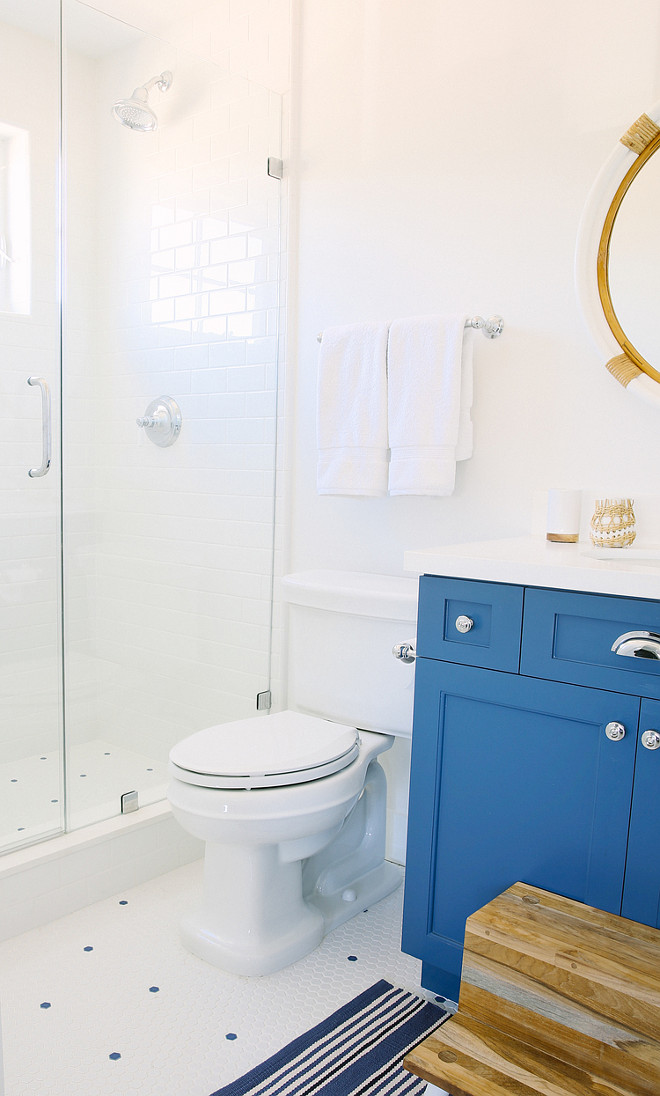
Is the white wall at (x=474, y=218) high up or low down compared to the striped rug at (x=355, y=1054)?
up

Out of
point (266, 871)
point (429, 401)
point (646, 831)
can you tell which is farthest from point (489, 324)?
point (266, 871)

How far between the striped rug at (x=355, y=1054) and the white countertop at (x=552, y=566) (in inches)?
32.7

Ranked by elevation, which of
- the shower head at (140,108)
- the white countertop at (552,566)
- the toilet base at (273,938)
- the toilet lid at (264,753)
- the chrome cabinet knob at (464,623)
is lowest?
the toilet base at (273,938)

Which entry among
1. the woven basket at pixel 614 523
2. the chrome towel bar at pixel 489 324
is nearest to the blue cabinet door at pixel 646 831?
the woven basket at pixel 614 523

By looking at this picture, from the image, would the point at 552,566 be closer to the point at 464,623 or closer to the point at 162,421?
the point at 464,623

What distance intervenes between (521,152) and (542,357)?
1.50 feet

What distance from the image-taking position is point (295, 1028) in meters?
1.48

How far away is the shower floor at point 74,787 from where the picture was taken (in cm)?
187

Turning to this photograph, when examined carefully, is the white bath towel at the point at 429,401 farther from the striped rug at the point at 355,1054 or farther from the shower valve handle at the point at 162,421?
the striped rug at the point at 355,1054

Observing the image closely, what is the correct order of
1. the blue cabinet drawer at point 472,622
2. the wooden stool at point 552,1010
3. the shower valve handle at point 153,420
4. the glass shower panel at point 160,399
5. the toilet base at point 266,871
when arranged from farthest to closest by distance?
the shower valve handle at point 153,420
the glass shower panel at point 160,399
the toilet base at point 266,871
the blue cabinet drawer at point 472,622
the wooden stool at point 552,1010

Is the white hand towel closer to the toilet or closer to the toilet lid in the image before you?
the toilet

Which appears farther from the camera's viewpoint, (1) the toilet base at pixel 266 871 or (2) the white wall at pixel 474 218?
(2) the white wall at pixel 474 218

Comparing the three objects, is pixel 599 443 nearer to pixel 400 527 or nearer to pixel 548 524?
pixel 548 524

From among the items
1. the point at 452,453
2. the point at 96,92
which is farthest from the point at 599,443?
the point at 96,92
